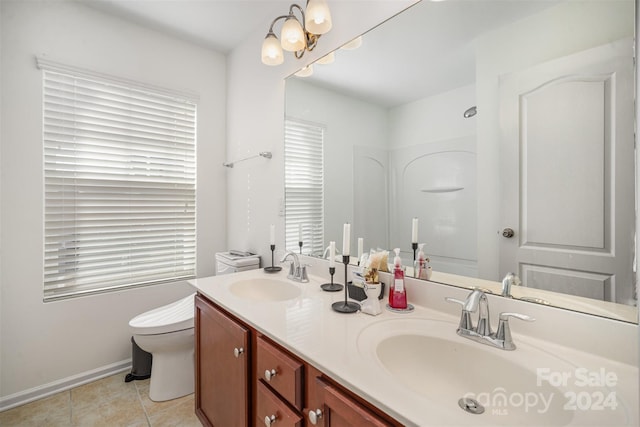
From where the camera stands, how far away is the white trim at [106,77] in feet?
5.90

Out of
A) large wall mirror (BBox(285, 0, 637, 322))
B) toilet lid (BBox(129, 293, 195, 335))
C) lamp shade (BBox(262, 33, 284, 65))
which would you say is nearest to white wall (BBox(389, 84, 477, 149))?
large wall mirror (BBox(285, 0, 637, 322))

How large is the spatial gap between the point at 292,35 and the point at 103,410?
7.91ft

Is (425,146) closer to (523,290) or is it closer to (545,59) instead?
(545,59)

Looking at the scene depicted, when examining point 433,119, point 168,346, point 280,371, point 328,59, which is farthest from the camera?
point 168,346

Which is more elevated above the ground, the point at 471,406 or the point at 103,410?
the point at 471,406

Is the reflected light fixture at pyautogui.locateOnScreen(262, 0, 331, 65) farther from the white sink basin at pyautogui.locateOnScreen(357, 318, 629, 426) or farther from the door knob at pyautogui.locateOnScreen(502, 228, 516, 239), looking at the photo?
the white sink basin at pyautogui.locateOnScreen(357, 318, 629, 426)

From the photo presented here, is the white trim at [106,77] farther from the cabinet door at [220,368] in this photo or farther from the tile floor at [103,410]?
Answer: the tile floor at [103,410]

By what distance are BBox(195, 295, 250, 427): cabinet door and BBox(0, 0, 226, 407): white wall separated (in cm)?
100

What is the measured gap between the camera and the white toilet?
1.67m

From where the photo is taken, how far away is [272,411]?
957 mm

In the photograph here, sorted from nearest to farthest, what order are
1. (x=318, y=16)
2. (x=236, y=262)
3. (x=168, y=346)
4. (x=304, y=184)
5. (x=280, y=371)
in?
1. (x=280, y=371)
2. (x=318, y=16)
3. (x=168, y=346)
4. (x=304, y=184)
5. (x=236, y=262)

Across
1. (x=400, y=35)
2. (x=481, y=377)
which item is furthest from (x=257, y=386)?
(x=400, y=35)

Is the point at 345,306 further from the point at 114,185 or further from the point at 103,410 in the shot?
the point at 114,185

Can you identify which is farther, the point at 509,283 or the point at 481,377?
the point at 509,283
